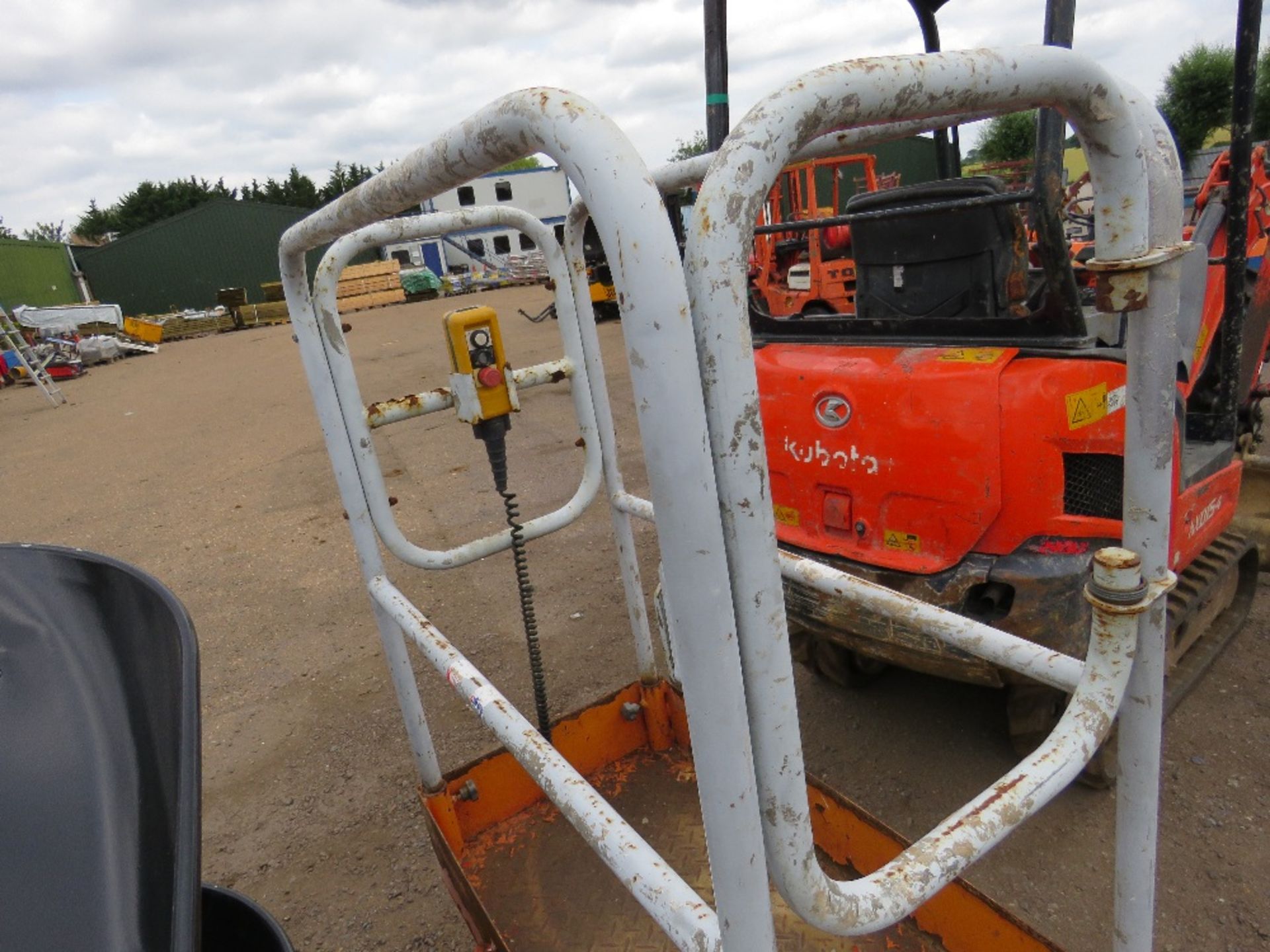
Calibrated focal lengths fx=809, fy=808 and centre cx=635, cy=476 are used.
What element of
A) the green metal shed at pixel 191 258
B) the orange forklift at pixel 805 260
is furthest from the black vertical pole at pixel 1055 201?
the green metal shed at pixel 191 258

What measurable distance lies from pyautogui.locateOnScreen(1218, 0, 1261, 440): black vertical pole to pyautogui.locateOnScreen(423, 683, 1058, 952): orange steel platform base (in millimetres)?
2012

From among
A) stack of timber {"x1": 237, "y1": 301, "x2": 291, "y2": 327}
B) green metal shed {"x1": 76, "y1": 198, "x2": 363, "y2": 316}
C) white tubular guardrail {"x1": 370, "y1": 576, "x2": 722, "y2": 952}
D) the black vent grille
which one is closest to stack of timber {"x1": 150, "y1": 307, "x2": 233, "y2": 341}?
stack of timber {"x1": 237, "y1": 301, "x2": 291, "y2": 327}

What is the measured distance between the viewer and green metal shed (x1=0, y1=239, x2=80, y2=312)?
21734 millimetres

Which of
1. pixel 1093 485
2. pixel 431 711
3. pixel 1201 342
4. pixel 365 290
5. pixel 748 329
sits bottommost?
pixel 431 711

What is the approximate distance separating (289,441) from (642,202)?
25.8 feet

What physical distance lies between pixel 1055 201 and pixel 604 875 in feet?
6.90

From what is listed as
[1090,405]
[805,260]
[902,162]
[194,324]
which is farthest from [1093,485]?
[902,162]

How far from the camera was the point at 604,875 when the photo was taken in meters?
2.16

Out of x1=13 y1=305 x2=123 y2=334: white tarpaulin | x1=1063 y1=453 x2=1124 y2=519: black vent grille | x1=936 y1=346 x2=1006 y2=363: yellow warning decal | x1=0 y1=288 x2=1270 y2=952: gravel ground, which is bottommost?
x1=0 y1=288 x2=1270 y2=952: gravel ground

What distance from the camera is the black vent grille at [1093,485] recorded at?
7.06 ft

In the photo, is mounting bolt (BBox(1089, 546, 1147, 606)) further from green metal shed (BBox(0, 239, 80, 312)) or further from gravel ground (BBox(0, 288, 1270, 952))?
green metal shed (BBox(0, 239, 80, 312))

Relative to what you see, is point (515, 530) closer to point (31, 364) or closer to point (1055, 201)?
point (1055, 201)

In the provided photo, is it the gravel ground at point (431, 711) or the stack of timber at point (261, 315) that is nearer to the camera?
the gravel ground at point (431, 711)

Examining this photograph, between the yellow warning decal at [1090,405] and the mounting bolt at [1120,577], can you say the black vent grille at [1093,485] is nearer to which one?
the yellow warning decal at [1090,405]
